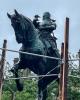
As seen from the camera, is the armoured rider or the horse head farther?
the armoured rider

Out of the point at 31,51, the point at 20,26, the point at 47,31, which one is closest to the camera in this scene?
the point at 20,26

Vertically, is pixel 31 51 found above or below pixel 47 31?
below

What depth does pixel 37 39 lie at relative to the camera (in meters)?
16.6

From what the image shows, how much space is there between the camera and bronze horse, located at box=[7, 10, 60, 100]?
16.2 m

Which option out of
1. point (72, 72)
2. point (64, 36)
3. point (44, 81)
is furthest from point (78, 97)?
point (64, 36)

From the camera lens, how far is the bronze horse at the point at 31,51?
637 inches

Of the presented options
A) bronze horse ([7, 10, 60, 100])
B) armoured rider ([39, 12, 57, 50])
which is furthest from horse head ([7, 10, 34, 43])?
armoured rider ([39, 12, 57, 50])

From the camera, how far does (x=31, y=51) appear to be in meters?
16.3

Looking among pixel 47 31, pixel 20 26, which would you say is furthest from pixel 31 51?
pixel 47 31

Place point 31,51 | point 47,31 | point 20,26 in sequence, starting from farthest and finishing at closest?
point 47,31
point 31,51
point 20,26

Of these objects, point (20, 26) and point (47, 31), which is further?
point (47, 31)

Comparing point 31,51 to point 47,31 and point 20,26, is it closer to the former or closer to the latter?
point 20,26

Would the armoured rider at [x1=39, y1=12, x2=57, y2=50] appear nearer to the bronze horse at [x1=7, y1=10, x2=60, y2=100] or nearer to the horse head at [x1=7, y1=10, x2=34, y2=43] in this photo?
the bronze horse at [x1=7, y1=10, x2=60, y2=100]

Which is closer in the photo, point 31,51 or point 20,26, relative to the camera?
point 20,26
